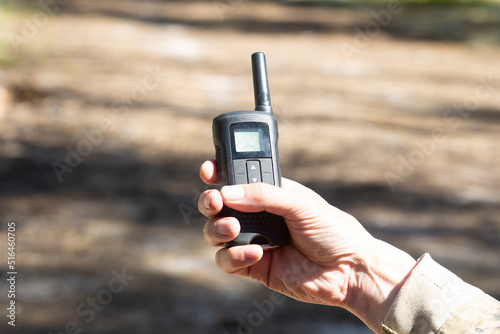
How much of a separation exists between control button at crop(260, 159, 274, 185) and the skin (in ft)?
0.23

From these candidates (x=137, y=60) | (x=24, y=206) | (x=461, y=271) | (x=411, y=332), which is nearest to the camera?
(x=411, y=332)

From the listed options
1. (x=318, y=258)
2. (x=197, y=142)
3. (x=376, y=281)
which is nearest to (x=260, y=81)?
(x=318, y=258)

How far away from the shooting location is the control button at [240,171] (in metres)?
1.80

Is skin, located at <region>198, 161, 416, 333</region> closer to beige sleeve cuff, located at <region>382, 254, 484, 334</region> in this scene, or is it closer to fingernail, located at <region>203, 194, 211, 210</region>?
Result: fingernail, located at <region>203, 194, 211, 210</region>

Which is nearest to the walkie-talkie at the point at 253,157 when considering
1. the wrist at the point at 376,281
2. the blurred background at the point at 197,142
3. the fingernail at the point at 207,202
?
the fingernail at the point at 207,202

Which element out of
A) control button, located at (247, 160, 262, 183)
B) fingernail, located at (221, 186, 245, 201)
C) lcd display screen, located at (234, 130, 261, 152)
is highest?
lcd display screen, located at (234, 130, 261, 152)

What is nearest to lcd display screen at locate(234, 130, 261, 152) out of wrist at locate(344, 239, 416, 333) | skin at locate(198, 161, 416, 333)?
skin at locate(198, 161, 416, 333)

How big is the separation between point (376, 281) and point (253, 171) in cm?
55

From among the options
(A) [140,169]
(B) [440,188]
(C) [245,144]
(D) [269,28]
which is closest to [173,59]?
(D) [269,28]

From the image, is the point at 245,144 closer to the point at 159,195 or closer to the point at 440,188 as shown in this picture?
the point at 159,195

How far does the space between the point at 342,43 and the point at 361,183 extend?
124 inches

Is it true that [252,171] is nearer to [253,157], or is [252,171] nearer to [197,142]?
[253,157]

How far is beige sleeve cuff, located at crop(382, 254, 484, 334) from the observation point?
5.42ft

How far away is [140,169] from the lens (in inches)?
190
